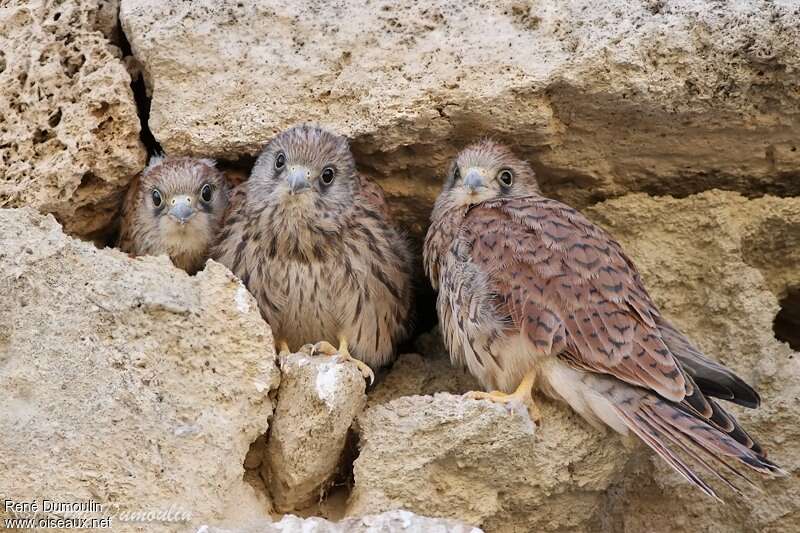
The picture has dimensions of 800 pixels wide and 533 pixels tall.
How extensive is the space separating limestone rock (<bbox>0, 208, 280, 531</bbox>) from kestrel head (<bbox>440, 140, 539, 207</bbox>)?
97cm

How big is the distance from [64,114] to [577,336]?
1.92 m

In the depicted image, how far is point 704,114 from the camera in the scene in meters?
4.09

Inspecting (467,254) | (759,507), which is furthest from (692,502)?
(467,254)

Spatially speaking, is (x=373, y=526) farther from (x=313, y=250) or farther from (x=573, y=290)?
(x=313, y=250)

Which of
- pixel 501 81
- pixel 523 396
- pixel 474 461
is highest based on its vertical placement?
pixel 501 81

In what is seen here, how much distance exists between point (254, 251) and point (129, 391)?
1.00 metres

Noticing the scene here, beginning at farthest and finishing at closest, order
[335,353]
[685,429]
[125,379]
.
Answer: [335,353]
[685,429]
[125,379]

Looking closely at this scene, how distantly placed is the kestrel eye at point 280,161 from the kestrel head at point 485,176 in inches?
23.8

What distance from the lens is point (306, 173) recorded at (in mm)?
4191

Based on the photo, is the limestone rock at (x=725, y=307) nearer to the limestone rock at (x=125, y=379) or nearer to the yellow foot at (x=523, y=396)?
the yellow foot at (x=523, y=396)

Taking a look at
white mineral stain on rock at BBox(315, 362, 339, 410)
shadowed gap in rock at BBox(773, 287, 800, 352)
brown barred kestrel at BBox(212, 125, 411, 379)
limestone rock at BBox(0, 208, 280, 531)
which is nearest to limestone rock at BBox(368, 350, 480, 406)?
brown barred kestrel at BBox(212, 125, 411, 379)

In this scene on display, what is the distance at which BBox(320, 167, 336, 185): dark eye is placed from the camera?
4240 mm

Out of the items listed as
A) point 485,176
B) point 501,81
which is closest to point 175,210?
point 485,176

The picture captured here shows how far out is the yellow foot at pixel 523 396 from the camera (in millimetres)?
3744
